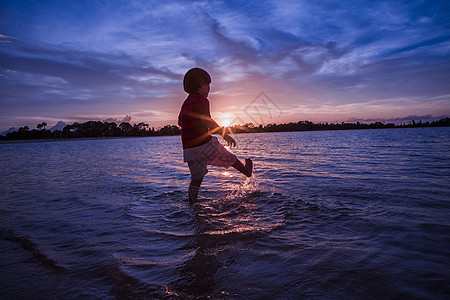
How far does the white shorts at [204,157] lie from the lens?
4.41 m

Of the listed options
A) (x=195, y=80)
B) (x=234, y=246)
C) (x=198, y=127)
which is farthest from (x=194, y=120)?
(x=234, y=246)

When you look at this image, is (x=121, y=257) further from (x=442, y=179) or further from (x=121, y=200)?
(x=442, y=179)

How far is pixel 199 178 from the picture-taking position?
15.2 feet

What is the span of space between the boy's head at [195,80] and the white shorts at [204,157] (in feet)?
3.36

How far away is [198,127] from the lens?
4.29 m

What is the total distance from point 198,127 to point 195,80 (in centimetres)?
89

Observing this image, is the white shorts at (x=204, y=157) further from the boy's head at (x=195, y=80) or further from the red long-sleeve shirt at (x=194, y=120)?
the boy's head at (x=195, y=80)

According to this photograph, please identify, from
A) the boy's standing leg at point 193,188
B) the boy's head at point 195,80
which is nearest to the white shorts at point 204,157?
the boy's standing leg at point 193,188

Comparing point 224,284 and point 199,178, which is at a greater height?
point 199,178

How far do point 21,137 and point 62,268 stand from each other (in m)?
151

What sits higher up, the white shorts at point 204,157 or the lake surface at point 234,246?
the white shorts at point 204,157

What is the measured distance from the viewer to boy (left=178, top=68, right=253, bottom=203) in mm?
4207

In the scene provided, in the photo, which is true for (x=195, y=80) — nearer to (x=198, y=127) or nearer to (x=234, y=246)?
(x=198, y=127)

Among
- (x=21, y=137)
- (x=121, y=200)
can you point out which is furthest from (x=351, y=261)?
(x=21, y=137)
